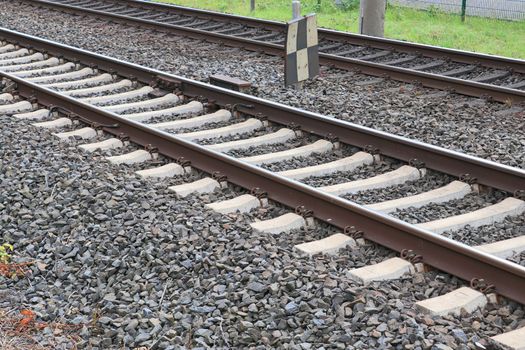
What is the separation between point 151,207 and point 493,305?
248 centimetres

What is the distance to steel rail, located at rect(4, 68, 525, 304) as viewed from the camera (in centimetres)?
506

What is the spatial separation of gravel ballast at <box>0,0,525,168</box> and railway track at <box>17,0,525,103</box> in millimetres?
181

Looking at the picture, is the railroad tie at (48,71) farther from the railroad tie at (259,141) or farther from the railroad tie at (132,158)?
the railroad tie at (259,141)

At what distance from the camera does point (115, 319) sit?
193 inches

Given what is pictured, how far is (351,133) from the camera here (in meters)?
7.82

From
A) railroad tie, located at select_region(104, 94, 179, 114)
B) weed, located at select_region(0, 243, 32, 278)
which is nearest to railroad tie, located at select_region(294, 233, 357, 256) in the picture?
weed, located at select_region(0, 243, 32, 278)

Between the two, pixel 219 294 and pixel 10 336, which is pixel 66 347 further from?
pixel 219 294

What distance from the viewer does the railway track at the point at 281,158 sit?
5496mm

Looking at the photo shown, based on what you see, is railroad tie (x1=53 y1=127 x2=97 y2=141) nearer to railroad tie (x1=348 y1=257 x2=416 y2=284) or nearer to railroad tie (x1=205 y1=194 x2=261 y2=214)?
railroad tie (x1=205 y1=194 x2=261 y2=214)

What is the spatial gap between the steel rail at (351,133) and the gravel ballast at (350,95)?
28.1 inches

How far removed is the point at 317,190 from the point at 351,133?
5.40 ft

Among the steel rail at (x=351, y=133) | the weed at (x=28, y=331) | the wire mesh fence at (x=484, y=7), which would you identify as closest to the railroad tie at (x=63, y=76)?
the steel rail at (x=351, y=133)

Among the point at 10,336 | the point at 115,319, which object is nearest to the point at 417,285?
the point at 115,319

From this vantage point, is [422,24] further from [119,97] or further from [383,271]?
[383,271]
